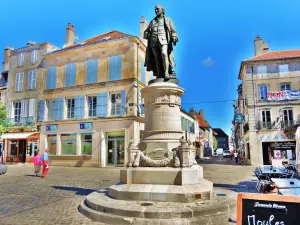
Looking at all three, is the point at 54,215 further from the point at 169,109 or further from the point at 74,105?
the point at 74,105

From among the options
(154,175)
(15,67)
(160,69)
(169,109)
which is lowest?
(154,175)

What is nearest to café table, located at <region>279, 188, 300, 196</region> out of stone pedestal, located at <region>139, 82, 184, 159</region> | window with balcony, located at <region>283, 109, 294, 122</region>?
stone pedestal, located at <region>139, 82, 184, 159</region>

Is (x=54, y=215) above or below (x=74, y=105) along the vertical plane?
below

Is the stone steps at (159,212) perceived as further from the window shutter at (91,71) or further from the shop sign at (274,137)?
the shop sign at (274,137)

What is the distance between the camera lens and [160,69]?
24.5ft

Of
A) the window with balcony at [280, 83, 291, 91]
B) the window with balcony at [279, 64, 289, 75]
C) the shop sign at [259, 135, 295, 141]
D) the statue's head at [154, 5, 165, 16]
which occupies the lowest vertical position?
the shop sign at [259, 135, 295, 141]

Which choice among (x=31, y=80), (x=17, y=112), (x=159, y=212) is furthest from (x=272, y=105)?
(x=17, y=112)

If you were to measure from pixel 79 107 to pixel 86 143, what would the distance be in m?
3.26

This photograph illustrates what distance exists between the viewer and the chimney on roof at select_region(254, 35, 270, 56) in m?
29.1

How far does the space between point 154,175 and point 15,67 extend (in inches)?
1026

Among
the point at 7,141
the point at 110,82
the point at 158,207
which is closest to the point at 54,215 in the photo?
the point at 158,207

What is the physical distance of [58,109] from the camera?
23.3 m

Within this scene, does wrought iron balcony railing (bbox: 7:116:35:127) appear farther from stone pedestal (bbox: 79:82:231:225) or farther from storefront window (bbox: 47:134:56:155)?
stone pedestal (bbox: 79:82:231:225)

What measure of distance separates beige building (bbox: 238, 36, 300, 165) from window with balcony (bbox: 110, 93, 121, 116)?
13.5 m
